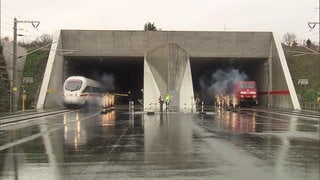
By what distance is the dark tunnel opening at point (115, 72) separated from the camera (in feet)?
223

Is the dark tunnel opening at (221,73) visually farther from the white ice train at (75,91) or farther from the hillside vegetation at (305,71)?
the white ice train at (75,91)

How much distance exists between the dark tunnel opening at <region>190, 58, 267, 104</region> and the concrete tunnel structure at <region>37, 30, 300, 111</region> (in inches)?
18.5

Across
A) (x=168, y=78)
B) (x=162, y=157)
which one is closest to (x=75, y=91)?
(x=168, y=78)

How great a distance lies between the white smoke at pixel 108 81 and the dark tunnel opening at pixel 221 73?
13.9 m

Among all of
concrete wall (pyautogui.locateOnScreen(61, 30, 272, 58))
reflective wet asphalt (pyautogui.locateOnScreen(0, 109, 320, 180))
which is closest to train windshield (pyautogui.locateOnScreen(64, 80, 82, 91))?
concrete wall (pyautogui.locateOnScreen(61, 30, 272, 58))

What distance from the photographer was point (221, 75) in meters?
77.1

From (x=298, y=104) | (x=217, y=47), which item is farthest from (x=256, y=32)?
(x=298, y=104)

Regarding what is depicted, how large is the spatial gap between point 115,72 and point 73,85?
27063 mm

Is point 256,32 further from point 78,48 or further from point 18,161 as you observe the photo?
point 18,161

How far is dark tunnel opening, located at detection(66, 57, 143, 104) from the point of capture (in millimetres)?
68094

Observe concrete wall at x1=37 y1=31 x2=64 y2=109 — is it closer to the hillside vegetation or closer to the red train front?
the red train front

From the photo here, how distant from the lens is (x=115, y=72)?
276ft

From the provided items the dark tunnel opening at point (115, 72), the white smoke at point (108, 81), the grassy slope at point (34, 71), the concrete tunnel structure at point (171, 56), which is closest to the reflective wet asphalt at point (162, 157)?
the concrete tunnel structure at point (171, 56)

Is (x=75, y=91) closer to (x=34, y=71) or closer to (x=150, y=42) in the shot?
(x=34, y=71)
